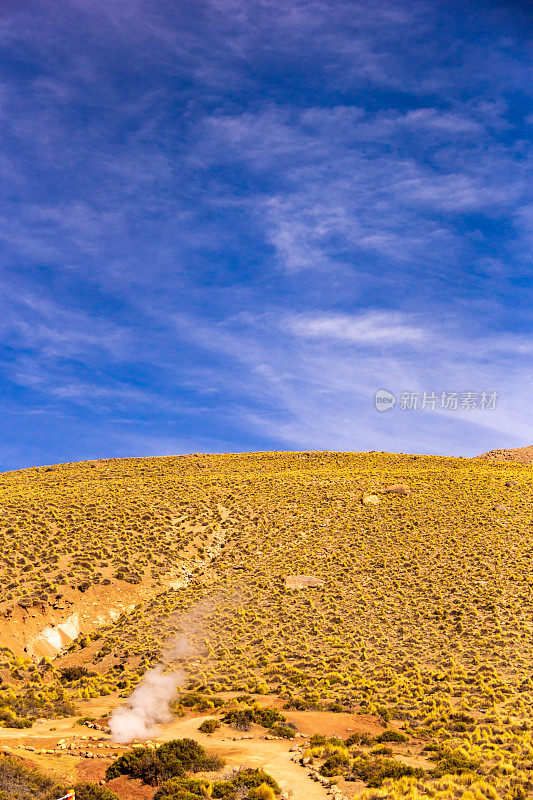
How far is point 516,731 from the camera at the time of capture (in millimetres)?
19453

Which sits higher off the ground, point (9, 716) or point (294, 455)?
point (294, 455)

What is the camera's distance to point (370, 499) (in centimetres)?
5331

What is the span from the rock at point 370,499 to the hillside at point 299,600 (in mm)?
238

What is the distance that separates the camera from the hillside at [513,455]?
8869cm

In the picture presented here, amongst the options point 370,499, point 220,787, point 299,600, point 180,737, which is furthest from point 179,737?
point 370,499

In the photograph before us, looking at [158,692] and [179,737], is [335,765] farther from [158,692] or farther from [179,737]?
[158,692]

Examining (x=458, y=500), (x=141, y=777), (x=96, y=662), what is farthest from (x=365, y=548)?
(x=141, y=777)

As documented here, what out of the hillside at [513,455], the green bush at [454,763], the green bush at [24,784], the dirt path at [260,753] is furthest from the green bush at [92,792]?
the hillside at [513,455]

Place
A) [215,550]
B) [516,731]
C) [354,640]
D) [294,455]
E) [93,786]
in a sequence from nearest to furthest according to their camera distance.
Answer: [93,786], [516,731], [354,640], [215,550], [294,455]

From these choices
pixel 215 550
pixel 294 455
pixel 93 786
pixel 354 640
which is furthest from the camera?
pixel 294 455

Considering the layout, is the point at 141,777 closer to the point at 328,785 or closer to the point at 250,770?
the point at 250,770

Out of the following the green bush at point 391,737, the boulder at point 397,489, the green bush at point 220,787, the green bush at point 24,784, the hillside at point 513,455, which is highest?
the hillside at point 513,455

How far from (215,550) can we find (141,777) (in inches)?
1101

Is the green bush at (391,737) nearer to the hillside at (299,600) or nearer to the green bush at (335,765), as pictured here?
the hillside at (299,600)
